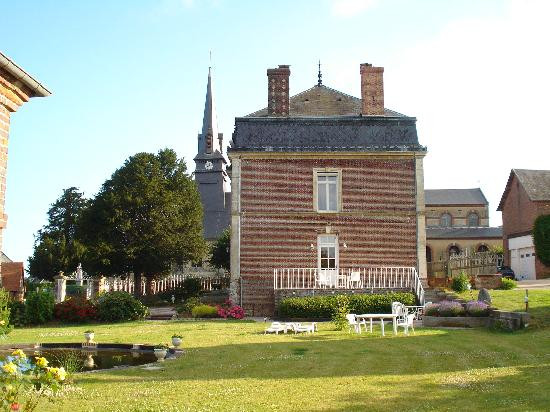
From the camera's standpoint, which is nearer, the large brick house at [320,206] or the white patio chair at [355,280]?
the white patio chair at [355,280]

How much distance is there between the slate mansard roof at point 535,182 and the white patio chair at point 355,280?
24.6 m

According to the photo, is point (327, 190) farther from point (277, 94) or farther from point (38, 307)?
point (38, 307)

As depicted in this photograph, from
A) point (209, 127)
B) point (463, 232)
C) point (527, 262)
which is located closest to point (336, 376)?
point (527, 262)

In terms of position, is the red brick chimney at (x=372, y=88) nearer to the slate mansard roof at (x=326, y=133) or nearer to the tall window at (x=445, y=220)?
the slate mansard roof at (x=326, y=133)

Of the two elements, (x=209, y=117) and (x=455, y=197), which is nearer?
(x=455, y=197)

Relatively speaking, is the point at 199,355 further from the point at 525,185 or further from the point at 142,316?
the point at 525,185

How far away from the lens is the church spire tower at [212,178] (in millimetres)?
71875

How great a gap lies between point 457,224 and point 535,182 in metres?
21.2

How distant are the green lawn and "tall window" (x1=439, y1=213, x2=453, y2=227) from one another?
5225cm

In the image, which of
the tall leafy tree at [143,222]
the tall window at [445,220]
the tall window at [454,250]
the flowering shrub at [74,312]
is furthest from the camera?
the tall window at [445,220]

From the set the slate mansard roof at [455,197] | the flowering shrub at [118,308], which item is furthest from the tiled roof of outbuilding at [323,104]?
the slate mansard roof at [455,197]

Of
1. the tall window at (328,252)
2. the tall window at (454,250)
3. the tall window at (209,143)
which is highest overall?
the tall window at (209,143)

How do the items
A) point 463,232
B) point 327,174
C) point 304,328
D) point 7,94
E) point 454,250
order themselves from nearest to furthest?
point 7,94 → point 304,328 → point 327,174 → point 454,250 → point 463,232

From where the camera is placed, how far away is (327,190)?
82.4 feet
